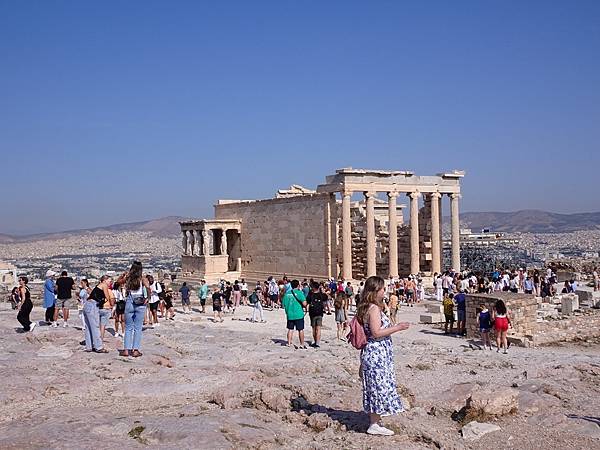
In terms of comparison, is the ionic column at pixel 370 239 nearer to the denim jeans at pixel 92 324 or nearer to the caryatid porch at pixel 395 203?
the caryatid porch at pixel 395 203

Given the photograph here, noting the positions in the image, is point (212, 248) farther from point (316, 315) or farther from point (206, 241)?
point (316, 315)

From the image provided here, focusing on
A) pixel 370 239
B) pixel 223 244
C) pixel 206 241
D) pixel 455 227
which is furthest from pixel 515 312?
pixel 223 244

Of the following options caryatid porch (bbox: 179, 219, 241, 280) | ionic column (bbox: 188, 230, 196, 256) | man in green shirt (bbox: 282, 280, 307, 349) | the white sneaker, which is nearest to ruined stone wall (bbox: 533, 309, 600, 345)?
man in green shirt (bbox: 282, 280, 307, 349)

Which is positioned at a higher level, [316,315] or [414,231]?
[414,231]

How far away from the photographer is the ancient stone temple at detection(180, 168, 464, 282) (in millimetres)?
31531

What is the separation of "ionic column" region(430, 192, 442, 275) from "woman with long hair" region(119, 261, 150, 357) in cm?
2409

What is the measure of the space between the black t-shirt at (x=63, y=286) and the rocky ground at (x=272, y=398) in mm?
1627

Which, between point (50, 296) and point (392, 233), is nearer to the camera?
point (50, 296)

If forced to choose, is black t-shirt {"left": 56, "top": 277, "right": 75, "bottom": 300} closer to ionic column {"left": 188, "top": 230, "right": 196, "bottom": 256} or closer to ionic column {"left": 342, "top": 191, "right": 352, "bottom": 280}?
ionic column {"left": 342, "top": 191, "right": 352, "bottom": 280}

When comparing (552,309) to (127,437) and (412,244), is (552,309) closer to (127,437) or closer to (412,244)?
(412,244)

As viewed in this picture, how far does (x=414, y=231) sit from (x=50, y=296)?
69.4ft

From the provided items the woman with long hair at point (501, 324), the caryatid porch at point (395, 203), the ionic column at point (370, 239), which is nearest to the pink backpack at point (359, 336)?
the woman with long hair at point (501, 324)

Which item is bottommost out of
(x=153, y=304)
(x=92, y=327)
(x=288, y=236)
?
(x=153, y=304)

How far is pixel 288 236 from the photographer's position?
36.1 meters
